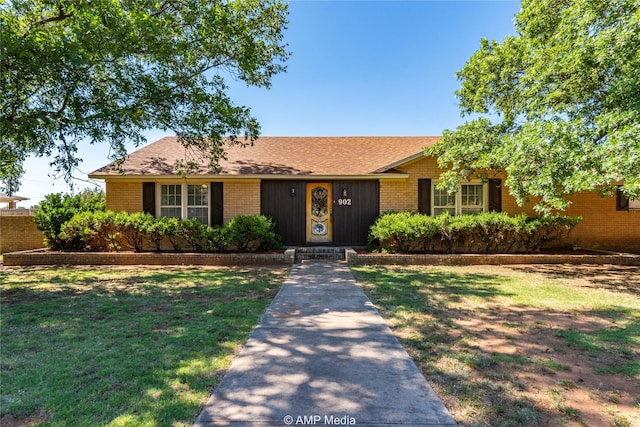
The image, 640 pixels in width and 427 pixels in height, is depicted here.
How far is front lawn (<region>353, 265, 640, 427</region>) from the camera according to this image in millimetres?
2594

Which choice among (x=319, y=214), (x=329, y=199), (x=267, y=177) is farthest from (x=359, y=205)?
(x=267, y=177)

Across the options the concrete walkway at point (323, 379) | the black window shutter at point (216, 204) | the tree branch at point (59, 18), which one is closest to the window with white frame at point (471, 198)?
the concrete walkway at point (323, 379)

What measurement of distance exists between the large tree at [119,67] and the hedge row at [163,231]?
6.95ft

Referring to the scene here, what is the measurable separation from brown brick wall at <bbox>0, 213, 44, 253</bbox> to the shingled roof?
171 inches

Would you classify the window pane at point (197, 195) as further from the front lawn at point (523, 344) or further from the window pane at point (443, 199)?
the window pane at point (443, 199)

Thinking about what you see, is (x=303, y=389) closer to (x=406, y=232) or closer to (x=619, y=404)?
(x=619, y=404)

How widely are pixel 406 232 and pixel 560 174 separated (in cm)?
430

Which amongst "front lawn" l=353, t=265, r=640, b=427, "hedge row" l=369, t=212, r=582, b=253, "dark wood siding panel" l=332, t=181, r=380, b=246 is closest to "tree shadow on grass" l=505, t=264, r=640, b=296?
"front lawn" l=353, t=265, r=640, b=427

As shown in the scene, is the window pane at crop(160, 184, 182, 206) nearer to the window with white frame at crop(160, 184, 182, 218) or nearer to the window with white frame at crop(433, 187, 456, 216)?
the window with white frame at crop(160, 184, 182, 218)

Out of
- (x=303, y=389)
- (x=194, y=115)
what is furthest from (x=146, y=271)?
(x=303, y=389)

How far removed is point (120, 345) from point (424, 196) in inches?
416

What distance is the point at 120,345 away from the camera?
148 inches

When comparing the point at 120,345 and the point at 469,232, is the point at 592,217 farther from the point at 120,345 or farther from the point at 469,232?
the point at 120,345

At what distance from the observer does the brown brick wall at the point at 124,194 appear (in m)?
11.7
